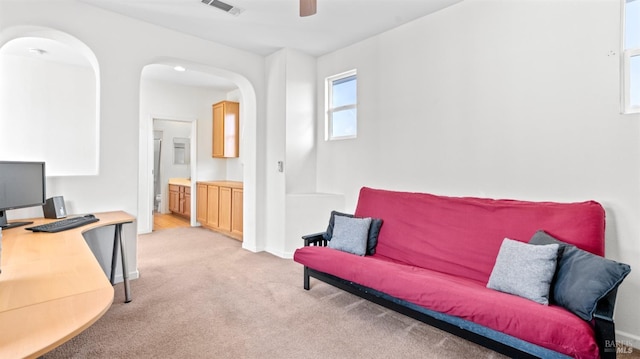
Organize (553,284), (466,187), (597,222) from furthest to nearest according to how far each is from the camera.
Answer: (466,187)
(597,222)
(553,284)

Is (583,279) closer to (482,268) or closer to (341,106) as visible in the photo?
(482,268)

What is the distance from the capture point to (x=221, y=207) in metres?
5.26

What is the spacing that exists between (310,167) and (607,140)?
9.86 ft

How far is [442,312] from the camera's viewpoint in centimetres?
190

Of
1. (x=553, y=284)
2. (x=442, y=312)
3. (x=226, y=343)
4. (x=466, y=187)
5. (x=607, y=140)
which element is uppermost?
(x=607, y=140)

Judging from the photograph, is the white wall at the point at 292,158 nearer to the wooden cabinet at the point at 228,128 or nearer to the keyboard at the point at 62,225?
the wooden cabinet at the point at 228,128

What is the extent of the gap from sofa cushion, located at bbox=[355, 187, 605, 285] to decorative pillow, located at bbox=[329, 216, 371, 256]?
0.65 feet

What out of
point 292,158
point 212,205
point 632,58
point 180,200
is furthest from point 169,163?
point 632,58

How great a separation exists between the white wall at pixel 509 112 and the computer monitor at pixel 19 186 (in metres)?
3.00

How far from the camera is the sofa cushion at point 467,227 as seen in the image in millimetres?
2037

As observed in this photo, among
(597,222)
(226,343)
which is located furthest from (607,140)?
(226,343)

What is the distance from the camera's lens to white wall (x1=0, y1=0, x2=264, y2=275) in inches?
106

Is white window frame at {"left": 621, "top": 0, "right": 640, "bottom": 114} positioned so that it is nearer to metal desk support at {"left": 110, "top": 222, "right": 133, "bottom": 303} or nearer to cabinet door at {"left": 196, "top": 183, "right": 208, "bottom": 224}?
metal desk support at {"left": 110, "top": 222, "right": 133, "bottom": 303}

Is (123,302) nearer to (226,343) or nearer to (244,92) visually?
(226,343)
